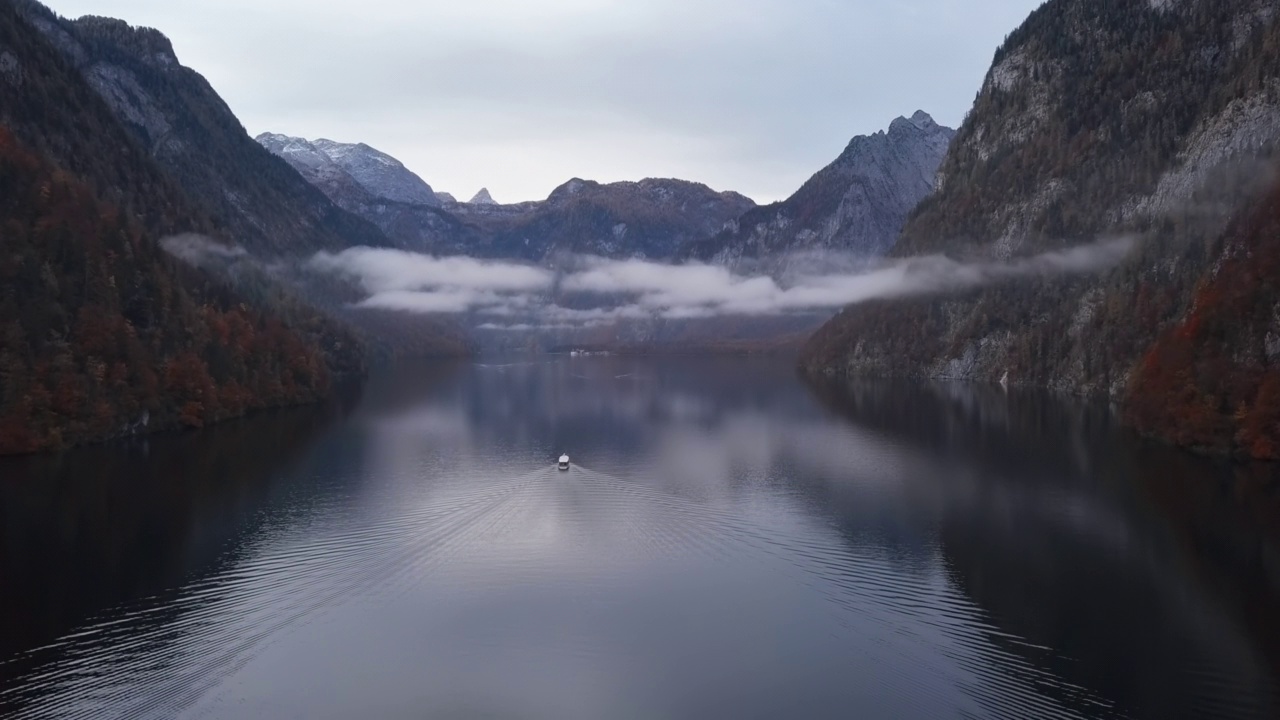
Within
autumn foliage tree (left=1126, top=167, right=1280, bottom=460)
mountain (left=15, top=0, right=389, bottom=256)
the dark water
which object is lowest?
the dark water

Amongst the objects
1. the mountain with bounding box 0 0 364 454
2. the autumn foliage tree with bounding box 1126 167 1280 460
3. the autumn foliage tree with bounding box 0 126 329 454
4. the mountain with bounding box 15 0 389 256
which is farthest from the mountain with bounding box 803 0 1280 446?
the mountain with bounding box 15 0 389 256

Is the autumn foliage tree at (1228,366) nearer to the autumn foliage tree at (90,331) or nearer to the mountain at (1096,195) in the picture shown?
the mountain at (1096,195)

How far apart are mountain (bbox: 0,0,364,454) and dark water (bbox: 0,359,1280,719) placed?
16.3 feet

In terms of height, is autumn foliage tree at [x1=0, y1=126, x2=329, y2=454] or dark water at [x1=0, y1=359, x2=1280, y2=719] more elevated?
autumn foliage tree at [x1=0, y1=126, x2=329, y2=454]

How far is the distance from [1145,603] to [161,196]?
404 feet

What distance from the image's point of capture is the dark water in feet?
79.4

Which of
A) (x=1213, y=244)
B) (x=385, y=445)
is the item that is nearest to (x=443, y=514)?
(x=385, y=445)

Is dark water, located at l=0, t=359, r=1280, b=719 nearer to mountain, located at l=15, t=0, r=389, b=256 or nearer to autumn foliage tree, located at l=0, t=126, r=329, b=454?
autumn foliage tree, located at l=0, t=126, r=329, b=454

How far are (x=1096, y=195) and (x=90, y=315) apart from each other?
12304 cm

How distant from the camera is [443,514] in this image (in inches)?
1678

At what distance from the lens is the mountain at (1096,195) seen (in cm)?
8925

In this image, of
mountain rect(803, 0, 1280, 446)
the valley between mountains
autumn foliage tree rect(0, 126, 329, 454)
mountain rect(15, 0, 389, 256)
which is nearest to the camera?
autumn foliage tree rect(0, 126, 329, 454)

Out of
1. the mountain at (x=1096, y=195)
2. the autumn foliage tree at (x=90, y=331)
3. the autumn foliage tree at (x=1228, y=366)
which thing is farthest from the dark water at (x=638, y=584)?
the mountain at (x=1096, y=195)

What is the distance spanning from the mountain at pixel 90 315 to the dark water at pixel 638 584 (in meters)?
4.96
